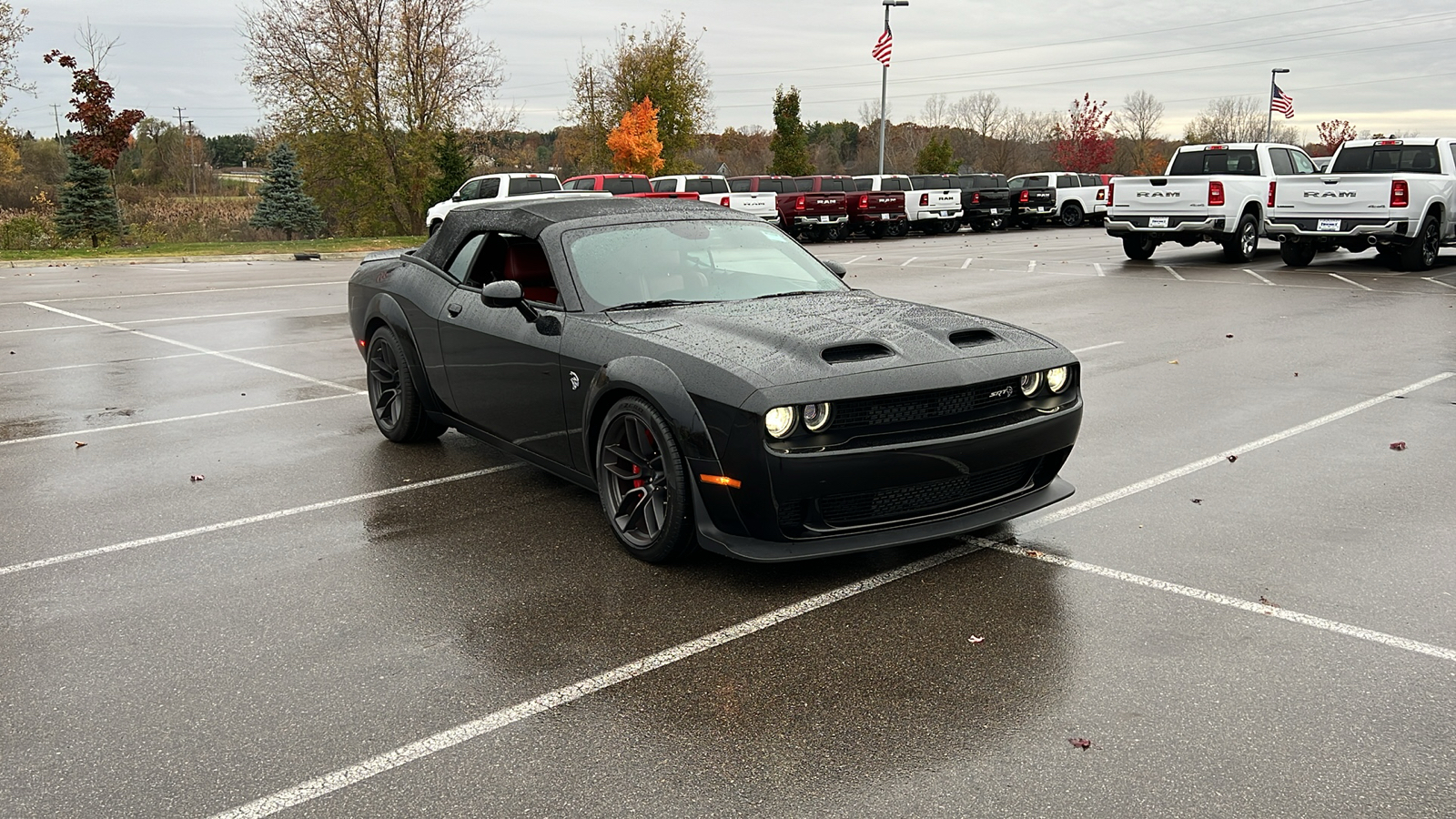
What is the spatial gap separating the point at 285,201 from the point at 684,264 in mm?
43982

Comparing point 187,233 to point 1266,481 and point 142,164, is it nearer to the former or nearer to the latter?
point 142,164

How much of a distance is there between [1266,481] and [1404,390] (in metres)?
3.42

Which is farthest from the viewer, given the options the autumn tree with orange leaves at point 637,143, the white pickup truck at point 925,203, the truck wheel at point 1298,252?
the autumn tree with orange leaves at point 637,143

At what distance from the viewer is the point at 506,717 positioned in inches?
140

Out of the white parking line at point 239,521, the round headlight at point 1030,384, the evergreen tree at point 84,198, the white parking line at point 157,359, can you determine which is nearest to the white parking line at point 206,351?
the white parking line at point 157,359

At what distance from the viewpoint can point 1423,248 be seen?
1847cm

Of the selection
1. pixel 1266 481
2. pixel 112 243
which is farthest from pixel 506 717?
pixel 112 243

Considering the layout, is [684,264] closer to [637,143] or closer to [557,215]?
[557,215]

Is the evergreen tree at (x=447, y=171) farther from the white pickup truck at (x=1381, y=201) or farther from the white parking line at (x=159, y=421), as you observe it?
the white parking line at (x=159, y=421)

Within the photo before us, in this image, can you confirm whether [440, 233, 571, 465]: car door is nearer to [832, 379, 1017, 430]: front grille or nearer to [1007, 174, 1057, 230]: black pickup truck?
[832, 379, 1017, 430]: front grille

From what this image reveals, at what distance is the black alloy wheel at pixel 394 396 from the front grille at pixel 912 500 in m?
3.24

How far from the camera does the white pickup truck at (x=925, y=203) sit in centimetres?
3562

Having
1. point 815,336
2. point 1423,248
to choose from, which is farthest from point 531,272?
point 1423,248

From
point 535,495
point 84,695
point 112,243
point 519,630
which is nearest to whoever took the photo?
point 84,695
